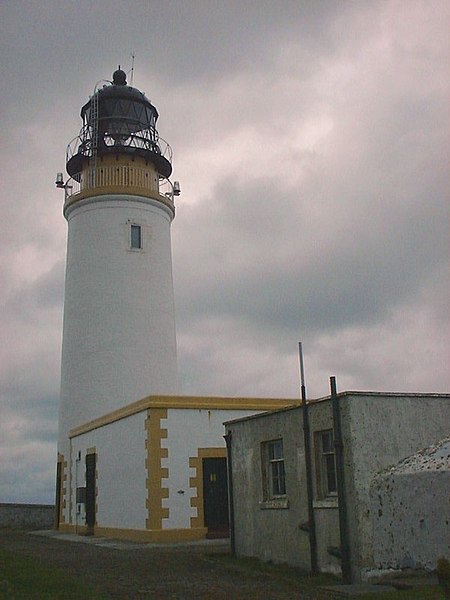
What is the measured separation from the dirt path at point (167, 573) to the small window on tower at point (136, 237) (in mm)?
12084

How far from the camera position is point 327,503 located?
1239 cm

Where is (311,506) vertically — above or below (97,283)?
below

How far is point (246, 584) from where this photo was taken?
11.3m

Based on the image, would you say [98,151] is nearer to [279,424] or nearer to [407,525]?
[279,424]

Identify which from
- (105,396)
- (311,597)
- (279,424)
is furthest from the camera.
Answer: (105,396)

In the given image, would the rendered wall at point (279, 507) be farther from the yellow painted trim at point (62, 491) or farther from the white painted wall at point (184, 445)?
the yellow painted trim at point (62, 491)

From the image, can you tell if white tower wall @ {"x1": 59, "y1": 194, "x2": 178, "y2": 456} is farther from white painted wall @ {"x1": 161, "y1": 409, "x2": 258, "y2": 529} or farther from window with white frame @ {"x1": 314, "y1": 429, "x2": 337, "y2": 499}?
window with white frame @ {"x1": 314, "y1": 429, "x2": 337, "y2": 499}

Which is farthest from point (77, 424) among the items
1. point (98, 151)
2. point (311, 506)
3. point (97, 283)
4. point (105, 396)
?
point (311, 506)

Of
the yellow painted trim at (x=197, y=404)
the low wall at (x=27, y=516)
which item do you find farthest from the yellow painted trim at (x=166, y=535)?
the low wall at (x=27, y=516)

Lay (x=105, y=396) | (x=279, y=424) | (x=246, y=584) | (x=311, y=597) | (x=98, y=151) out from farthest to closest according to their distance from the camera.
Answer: (x=98, y=151), (x=105, y=396), (x=279, y=424), (x=246, y=584), (x=311, y=597)

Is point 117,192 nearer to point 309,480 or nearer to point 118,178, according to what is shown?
point 118,178

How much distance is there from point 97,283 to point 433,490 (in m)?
23.1

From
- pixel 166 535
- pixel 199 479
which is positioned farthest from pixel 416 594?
pixel 199 479

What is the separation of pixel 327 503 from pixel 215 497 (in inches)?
309
